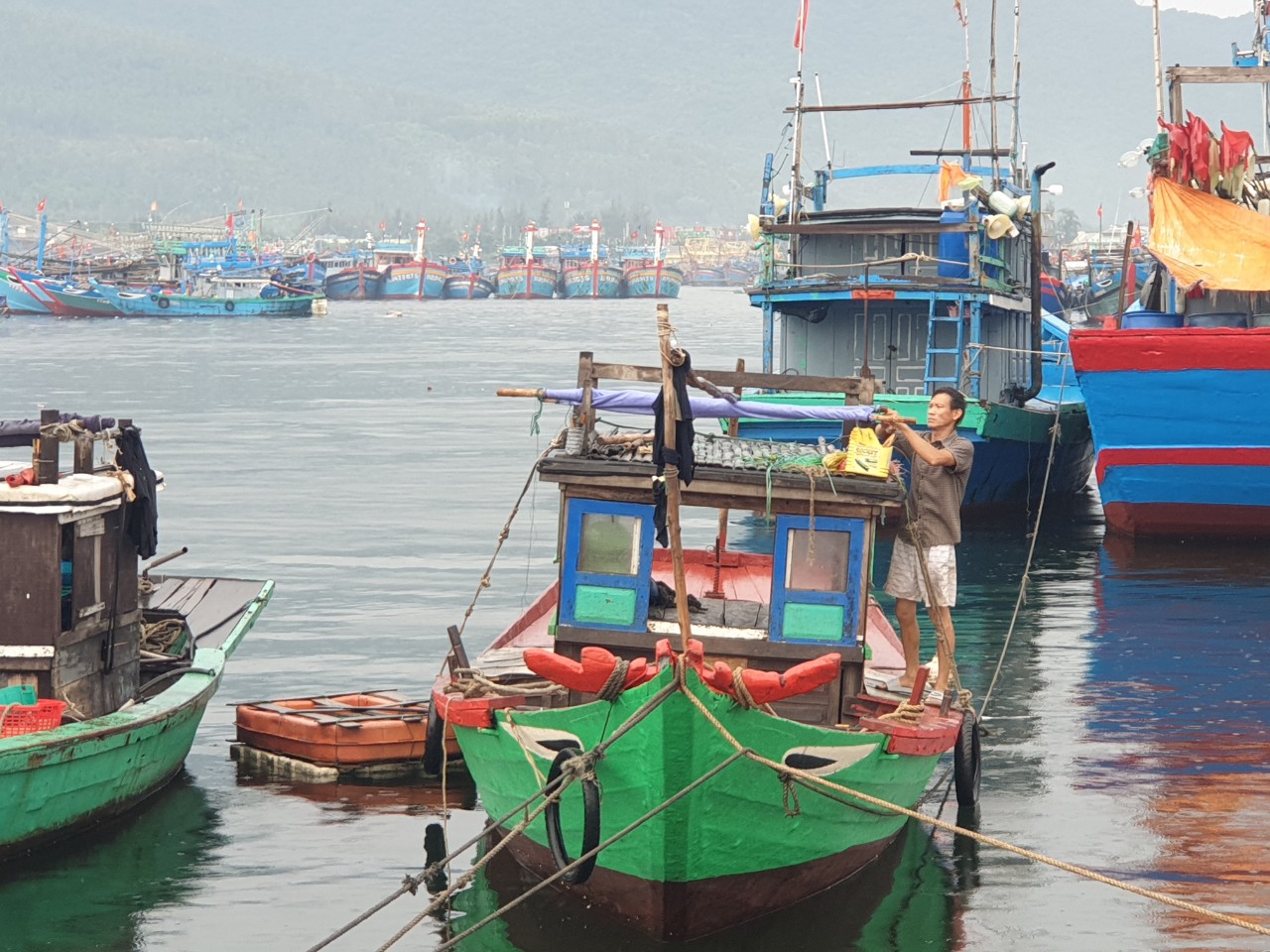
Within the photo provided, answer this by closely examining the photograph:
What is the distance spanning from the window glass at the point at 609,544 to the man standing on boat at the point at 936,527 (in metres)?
2.17

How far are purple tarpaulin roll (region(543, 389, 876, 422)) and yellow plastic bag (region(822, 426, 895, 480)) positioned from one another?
0.58 meters

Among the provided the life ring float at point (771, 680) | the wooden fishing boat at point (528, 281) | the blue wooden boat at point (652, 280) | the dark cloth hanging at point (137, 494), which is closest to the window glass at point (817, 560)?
the life ring float at point (771, 680)

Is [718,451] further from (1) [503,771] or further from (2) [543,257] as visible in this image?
(2) [543,257]

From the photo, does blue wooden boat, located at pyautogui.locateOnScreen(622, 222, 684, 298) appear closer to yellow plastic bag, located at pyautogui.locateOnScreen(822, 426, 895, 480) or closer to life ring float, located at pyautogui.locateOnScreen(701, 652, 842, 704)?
yellow plastic bag, located at pyautogui.locateOnScreen(822, 426, 895, 480)

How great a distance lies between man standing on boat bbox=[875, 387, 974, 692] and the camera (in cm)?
1270

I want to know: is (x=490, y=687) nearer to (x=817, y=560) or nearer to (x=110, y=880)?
(x=817, y=560)

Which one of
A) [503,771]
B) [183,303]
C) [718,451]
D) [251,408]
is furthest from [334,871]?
[183,303]

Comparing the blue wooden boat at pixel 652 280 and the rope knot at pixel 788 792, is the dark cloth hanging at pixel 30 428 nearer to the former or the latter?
the rope knot at pixel 788 792

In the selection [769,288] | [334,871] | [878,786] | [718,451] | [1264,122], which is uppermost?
[1264,122]

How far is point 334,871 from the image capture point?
1205 centimetres

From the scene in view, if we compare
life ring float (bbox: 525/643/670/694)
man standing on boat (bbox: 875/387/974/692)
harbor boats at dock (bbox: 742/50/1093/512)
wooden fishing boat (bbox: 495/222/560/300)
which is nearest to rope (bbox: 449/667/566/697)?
life ring float (bbox: 525/643/670/694)

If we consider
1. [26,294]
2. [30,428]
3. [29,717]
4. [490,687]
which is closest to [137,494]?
[30,428]

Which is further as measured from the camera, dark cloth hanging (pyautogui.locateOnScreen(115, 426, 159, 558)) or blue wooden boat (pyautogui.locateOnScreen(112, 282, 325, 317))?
blue wooden boat (pyautogui.locateOnScreen(112, 282, 325, 317))

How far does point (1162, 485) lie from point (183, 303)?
9138 centimetres
